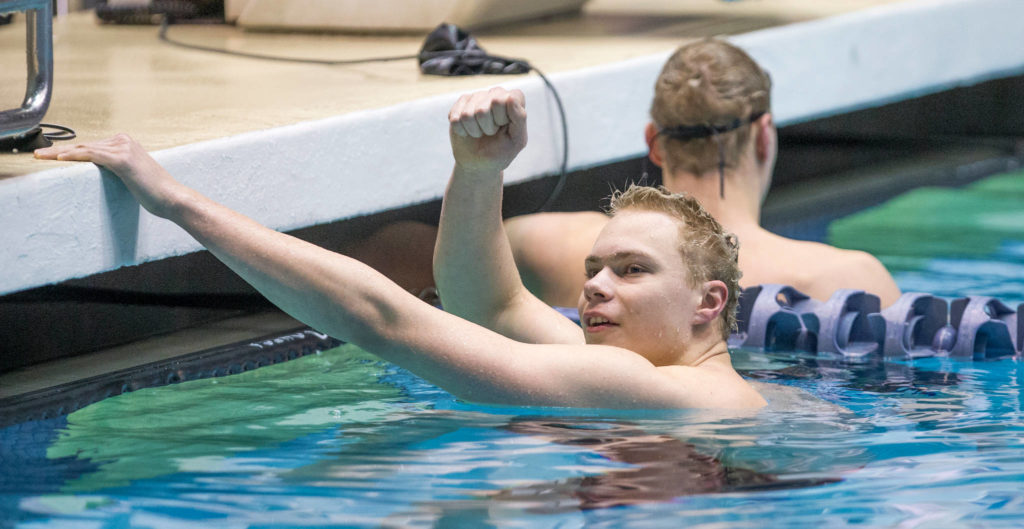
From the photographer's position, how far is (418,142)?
3934 mm

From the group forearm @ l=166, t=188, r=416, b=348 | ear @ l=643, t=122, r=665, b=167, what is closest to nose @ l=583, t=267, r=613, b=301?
forearm @ l=166, t=188, r=416, b=348

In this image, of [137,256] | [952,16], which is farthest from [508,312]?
[952,16]

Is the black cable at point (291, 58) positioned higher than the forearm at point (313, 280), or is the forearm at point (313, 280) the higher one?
the black cable at point (291, 58)

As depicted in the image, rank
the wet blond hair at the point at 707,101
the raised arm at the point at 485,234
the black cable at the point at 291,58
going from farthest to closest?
the black cable at the point at 291,58, the wet blond hair at the point at 707,101, the raised arm at the point at 485,234

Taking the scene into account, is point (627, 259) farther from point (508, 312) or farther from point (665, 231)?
point (508, 312)

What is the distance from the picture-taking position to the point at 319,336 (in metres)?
3.66

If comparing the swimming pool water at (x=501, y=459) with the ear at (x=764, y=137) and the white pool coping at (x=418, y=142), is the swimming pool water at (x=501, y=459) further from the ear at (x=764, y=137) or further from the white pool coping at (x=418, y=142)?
the ear at (x=764, y=137)

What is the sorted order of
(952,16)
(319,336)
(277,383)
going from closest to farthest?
(277,383) → (319,336) → (952,16)

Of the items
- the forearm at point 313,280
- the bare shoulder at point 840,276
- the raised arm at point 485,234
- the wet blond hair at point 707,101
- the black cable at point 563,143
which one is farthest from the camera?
the black cable at point 563,143

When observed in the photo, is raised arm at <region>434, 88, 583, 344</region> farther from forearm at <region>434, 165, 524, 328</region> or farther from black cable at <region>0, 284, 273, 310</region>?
black cable at <region>0, 284, 273, 310</region>

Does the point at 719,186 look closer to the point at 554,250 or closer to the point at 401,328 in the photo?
the point at 554,250

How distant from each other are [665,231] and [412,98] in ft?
4.70

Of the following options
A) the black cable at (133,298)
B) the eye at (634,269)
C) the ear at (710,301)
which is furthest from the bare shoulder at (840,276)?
the black cable at (133,298)

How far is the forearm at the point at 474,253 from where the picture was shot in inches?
112
